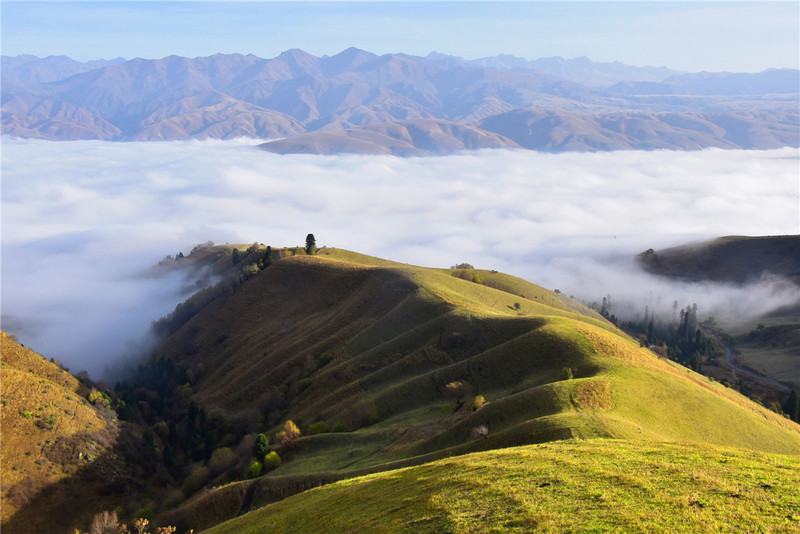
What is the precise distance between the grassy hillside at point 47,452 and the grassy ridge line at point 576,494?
43.2 m

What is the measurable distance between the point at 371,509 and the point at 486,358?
51937 millimetres

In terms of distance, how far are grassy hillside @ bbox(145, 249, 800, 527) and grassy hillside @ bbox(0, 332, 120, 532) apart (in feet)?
57.7

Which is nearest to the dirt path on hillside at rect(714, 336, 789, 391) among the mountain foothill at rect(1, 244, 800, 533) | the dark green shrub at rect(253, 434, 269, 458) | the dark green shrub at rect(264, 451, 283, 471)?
the mountain foothill at rect(1, 244, 800, 533)

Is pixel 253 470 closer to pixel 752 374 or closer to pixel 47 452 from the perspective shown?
pixel 47 452

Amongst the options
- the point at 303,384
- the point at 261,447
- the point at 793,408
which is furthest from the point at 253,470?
the point at 793,408

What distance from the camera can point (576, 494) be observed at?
30.2 meters

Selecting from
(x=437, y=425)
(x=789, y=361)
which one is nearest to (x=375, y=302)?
(x=437, y=425)

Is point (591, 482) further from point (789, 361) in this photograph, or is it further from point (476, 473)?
point (789, 361)

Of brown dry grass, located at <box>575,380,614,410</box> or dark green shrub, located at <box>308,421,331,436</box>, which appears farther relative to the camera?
dark green shrub, located at <box>308,421,331,436</box>

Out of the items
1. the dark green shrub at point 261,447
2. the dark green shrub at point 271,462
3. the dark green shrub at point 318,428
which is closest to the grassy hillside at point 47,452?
the dark green shrub at point 261,447

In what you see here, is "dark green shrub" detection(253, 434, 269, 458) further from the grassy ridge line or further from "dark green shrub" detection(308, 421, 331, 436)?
the grassy ridge line

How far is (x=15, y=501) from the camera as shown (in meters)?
67.6

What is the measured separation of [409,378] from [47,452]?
55.5 meters

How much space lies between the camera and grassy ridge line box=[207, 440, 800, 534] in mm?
25797
